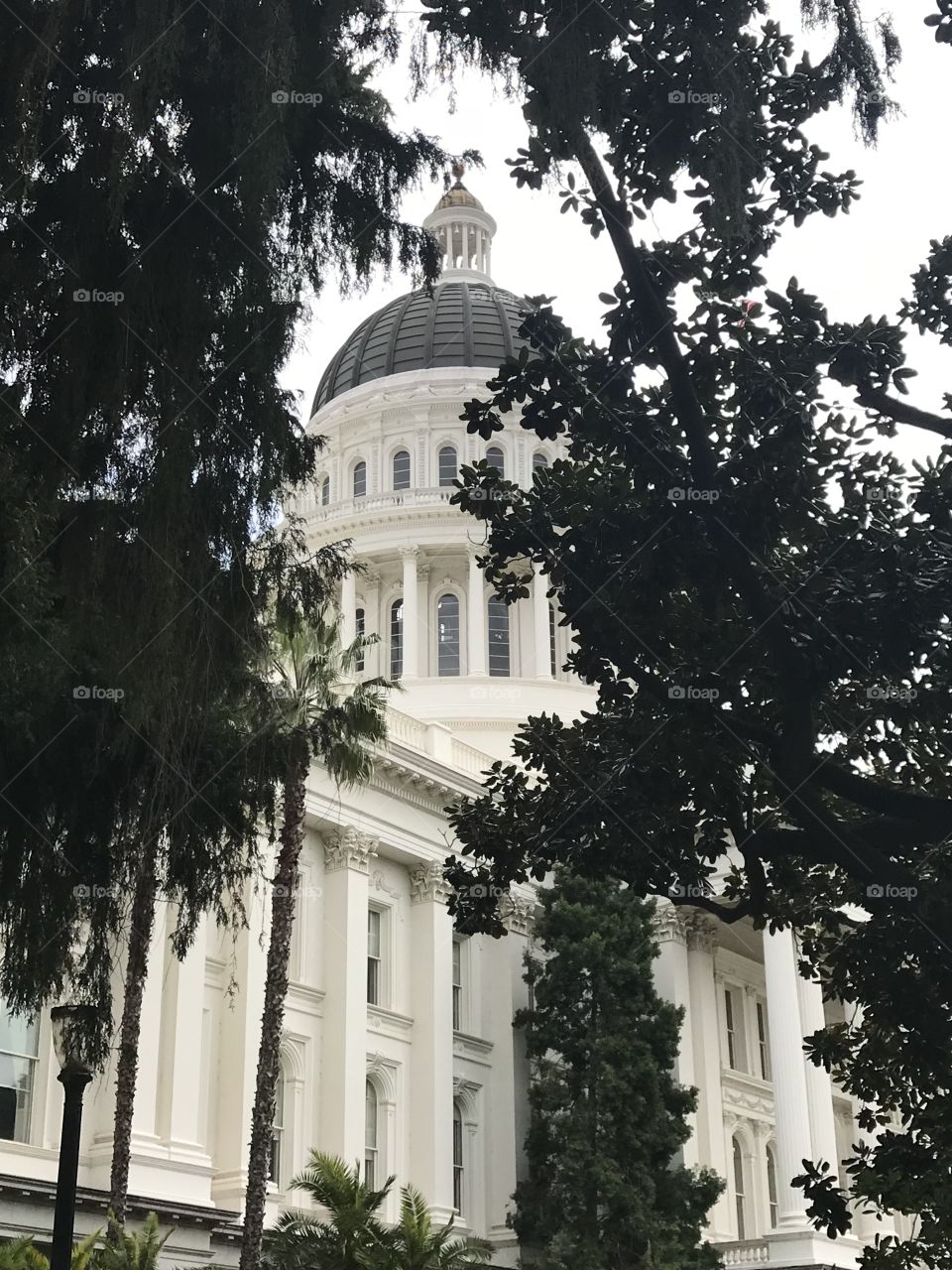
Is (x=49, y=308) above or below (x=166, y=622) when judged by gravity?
above

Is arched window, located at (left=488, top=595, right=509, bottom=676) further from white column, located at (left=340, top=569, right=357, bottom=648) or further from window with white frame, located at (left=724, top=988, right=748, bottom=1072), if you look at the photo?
window with white frame, located at (left=724, top=988, right=748, bottom=1072)

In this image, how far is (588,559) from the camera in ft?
37.0

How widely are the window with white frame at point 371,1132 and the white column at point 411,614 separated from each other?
20292 mm

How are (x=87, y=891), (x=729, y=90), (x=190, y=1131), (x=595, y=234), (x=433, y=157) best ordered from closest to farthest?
(x=729, y=90) → (x=595, y=234) → (x=433, y=157) → (x=87, y=891) → (x=190, y=1131)

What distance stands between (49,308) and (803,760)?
513 cm

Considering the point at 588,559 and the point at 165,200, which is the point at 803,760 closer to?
the point at 588,559

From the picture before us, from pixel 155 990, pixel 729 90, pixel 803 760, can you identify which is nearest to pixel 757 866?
pixel 803 760

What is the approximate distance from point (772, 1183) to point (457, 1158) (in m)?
11.9

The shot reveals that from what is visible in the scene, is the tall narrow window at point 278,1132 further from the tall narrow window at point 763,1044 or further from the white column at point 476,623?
the white column at point 476,623

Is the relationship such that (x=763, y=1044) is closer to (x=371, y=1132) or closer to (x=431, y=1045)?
(x=431, y=1045)

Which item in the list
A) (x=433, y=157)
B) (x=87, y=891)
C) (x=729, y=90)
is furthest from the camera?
(x=87, y=891)

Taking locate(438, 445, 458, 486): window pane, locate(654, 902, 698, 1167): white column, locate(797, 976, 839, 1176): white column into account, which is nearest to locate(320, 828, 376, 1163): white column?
locate(654, 902, 698, 1167): white column

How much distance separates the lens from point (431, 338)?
63812mm

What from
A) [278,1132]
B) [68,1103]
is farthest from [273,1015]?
[68,1103]
